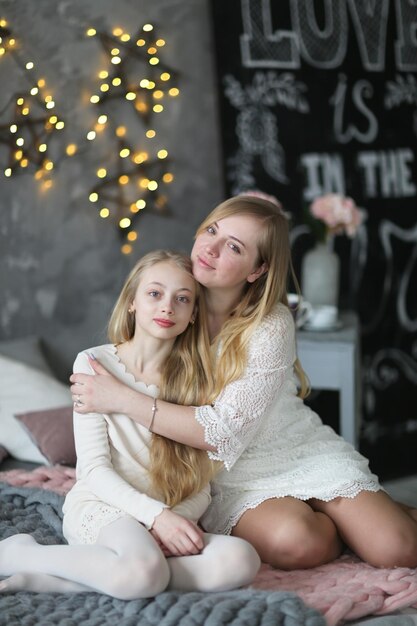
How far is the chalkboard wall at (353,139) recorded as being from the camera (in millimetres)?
3596

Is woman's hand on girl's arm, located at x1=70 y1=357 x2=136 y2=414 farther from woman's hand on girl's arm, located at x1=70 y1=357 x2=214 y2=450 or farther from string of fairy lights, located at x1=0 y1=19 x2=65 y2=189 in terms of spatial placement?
string of fairy lights, located at x1=0 y1=19 x2=65 y2=189

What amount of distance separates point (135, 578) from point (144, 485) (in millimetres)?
297

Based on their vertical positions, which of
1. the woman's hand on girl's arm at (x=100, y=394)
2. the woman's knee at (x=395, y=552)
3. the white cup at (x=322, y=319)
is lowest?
the woman's knee at (x=395, y=552)

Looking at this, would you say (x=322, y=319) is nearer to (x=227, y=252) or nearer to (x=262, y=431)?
(x=262, y=431)

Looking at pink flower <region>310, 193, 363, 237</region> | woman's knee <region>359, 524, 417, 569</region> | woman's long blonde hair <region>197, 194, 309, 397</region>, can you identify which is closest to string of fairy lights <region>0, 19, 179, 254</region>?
pink flower <region>310, 193, 363, 237</region>

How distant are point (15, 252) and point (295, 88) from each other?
4.31ft

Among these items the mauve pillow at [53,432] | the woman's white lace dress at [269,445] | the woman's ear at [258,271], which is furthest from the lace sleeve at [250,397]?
the mauve pillow at [53,432]

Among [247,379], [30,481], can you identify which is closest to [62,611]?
[247,379]

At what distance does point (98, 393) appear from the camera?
198cm

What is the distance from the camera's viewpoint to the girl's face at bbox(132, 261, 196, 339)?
2.00m

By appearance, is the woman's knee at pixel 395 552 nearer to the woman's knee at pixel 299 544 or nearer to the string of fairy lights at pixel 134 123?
the woman's knee at pixel 299 544

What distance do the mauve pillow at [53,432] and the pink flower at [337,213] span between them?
4.25 feet

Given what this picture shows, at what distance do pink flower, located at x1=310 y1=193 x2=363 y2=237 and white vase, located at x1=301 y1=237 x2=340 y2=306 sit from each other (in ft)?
0.34

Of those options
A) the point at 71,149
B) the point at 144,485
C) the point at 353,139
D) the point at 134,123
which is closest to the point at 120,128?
the point at 134,123
